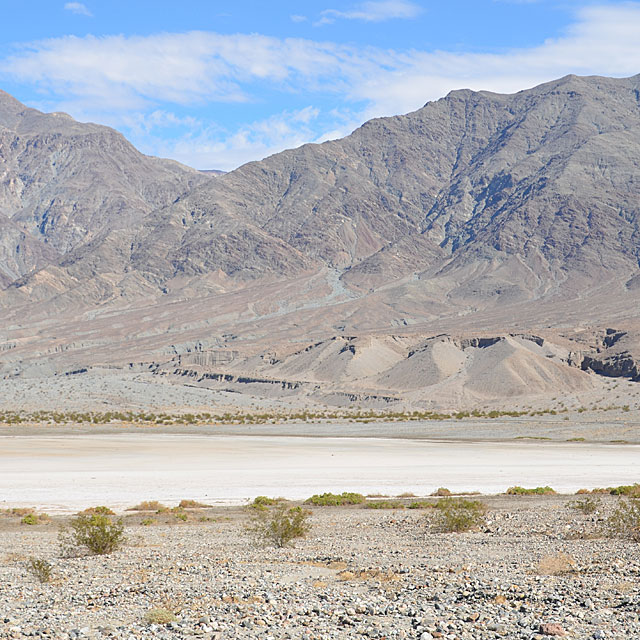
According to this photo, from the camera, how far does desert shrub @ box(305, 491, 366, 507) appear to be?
25297 mm

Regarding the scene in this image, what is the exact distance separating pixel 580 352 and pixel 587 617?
100 metres

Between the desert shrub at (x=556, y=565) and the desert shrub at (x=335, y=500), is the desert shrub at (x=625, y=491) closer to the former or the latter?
the desert shrub at (x=335, y=500)

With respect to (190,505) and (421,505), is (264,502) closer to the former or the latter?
(190,505)

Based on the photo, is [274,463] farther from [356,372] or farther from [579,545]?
[356,372]

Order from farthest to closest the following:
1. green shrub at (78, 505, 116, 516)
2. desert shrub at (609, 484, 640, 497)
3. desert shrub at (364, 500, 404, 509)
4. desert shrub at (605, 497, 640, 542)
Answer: desert shrub at (609, 484, 640, 497), desert shrub at (364, 500, 404, 509), green shrub at (78, 505, 116, 516), desert shrub at (605, 497, 640, 542)

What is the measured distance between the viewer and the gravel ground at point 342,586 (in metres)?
9.38

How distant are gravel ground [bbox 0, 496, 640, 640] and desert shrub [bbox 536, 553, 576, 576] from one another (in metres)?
0.04

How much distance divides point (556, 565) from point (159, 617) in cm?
654

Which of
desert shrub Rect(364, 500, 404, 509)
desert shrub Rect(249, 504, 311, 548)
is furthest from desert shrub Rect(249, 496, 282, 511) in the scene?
desert shrub Rect(249, 504, 311, 548)

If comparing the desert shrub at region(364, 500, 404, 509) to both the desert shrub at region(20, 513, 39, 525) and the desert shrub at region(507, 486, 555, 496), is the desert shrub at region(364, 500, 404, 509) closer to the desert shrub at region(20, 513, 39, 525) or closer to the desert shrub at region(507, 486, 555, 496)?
the desert shrub at region(507, 486, 555, 496)

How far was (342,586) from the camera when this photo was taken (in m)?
11.9

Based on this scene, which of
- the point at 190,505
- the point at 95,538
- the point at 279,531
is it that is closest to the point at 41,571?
the point at 95,538

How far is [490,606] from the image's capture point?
1011cm

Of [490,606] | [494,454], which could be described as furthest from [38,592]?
[494,454]
